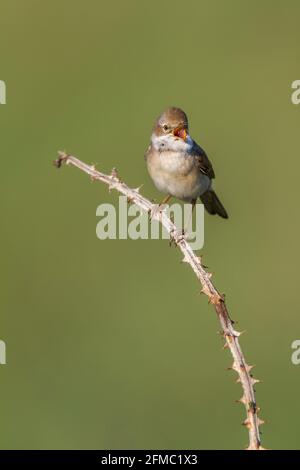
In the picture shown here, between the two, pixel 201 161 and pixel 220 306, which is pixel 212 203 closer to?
pixel 201 161

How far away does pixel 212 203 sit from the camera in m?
7.61

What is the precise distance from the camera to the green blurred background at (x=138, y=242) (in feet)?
25.8

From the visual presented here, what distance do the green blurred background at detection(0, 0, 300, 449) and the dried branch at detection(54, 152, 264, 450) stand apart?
3251mm

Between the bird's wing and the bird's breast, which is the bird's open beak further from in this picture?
the bird's wing

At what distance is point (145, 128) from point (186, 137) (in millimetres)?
5252

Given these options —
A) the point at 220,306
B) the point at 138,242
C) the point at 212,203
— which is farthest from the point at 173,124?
the point at 138,242

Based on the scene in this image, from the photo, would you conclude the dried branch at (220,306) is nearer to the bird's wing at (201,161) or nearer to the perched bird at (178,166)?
the perched bird at (178,166)

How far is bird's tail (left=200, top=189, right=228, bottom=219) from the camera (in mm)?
7578

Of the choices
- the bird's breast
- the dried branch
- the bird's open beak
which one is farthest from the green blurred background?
the dried branch

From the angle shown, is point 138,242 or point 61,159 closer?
point 61,159

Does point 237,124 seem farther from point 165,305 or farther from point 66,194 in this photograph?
point 165,305

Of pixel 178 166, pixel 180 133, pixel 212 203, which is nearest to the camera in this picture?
pixel 180 133

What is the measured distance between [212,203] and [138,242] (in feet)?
8.44

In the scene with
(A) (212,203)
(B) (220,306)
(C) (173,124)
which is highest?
(A) (212,203)
